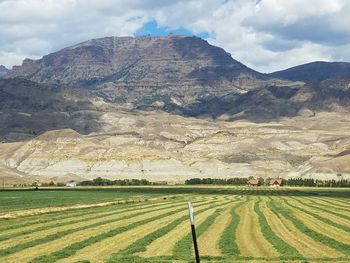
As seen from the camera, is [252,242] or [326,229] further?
[326,229]

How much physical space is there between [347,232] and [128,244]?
1691cm

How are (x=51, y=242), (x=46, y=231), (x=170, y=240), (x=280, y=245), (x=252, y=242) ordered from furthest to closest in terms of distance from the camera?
1. (x=46, y=231)
2. (x=170, y=240)
3. (x=51, y=242)
4. (x=252, y=242)
5. (x=280, y=245)

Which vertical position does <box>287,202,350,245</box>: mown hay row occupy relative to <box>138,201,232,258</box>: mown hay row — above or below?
above

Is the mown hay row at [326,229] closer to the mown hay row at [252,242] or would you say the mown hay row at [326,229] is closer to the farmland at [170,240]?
the farmland at [170,240]

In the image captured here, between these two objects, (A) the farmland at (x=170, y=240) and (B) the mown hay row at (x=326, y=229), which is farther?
(B) the mown hay row at (x=326, y=229)

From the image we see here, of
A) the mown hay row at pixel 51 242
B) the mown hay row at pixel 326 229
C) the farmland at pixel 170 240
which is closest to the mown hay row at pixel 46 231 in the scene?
the farmland at pixel 170 240

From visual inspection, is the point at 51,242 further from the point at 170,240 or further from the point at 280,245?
the point at 280,245

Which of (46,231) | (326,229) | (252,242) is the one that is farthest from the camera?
(326,229)

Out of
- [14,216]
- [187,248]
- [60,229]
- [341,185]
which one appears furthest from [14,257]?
[341,185]

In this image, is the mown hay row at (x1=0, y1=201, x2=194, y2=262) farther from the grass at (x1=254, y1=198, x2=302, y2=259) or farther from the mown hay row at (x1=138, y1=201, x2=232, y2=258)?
the grass at (x1=254, y1=198, x2=302, y2=259)

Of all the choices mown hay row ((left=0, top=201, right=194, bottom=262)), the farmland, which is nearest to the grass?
the farmland

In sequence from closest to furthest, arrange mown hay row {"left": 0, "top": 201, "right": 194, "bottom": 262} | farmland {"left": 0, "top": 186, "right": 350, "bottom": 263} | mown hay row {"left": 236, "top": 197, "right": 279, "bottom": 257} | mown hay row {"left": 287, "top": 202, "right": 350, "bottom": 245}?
farmland {"left": 0, "top": 186, "right": 350, "bottom": 263}
mown hay row {"left": 0, "top": 201, "right": 194, "bottom": 262}
mown hay row {"left": 236, "top": 197, "right": 279, "bottom": 257}
mown hay row {"left": 287, "top": 202, "right": 350, "bottom": 245}

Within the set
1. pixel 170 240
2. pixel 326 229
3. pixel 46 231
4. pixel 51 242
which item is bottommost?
pixel 51 242

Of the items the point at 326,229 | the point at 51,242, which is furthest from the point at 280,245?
the point at 51,242
